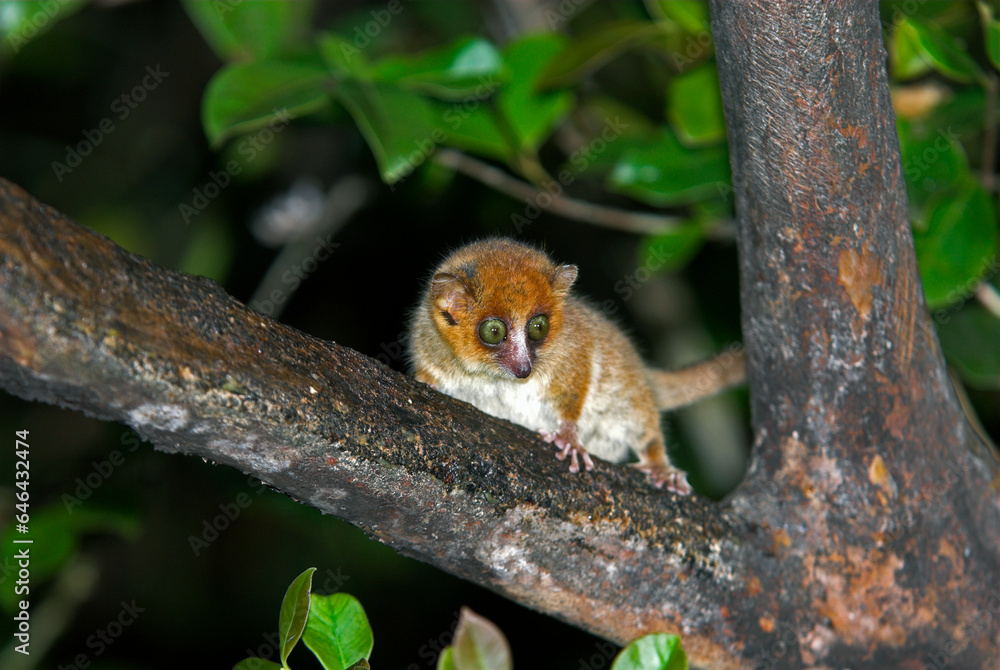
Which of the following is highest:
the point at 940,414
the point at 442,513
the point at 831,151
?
the point at 831,151

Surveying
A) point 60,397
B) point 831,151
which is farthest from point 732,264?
point 60,397

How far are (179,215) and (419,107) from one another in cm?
279

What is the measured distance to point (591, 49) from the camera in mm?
3352

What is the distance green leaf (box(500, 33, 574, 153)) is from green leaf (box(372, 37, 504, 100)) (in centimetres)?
42

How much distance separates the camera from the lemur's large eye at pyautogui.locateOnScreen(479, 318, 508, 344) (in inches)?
124

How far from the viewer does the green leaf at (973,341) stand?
11.6 feet

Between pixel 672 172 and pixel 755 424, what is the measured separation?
1192 millimetres

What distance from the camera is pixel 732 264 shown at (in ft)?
17.6

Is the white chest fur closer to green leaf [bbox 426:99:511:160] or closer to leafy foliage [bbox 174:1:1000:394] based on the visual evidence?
leafy foliage [bbox 174:1:1000:394]

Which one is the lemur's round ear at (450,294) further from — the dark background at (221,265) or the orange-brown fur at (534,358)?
the dark background at (221,265)

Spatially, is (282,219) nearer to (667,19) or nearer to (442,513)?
(667,19)

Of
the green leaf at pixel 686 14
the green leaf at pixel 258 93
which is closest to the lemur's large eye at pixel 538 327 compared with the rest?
the green leaf at pixel 258 93

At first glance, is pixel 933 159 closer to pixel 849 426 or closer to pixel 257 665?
pixel 849 426

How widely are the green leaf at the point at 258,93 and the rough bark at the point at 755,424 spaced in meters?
1.19
